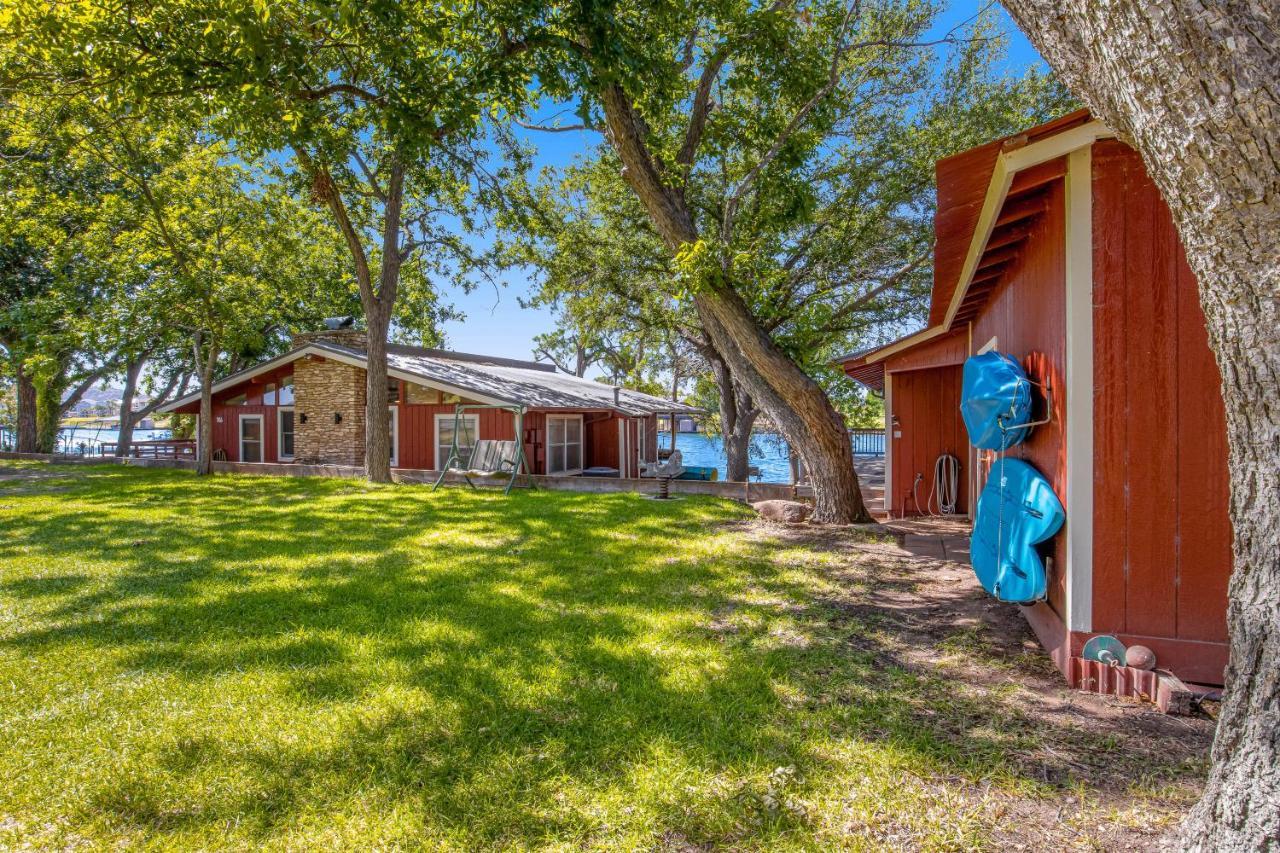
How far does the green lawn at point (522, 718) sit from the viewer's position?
7.11ft

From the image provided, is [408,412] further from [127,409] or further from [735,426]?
[127,409]

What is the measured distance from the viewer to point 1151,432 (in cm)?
317

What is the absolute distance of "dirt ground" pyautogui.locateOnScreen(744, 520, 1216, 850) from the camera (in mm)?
2131

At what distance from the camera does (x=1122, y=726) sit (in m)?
2.81

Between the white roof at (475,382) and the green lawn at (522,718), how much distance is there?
8.09 m

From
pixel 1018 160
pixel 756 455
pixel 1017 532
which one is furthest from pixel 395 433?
pixel 1018 160

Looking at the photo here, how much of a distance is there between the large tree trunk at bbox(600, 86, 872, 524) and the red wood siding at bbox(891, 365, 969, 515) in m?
1.78

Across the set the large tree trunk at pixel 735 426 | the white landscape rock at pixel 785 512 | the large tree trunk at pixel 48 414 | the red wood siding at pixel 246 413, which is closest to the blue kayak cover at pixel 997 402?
the white landscape rock at pixel 785 512

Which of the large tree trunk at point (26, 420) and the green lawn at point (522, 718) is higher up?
the large tree trunk at point (26, 420)

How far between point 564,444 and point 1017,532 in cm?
1307

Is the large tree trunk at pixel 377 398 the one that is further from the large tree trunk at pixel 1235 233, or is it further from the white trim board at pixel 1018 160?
the large tree trunk at pixel 1235 233

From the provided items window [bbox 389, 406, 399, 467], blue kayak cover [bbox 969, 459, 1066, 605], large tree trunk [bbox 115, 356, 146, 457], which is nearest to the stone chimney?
window [bbox 389, 406, 399, 467]

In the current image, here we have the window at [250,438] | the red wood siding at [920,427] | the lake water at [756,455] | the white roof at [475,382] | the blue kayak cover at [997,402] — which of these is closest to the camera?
the blue kayak cover at [997,402]

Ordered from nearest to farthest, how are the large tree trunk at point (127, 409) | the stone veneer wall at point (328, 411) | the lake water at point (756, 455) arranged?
the stone veneer wall at point (328, 411) → the large tree trunk at point (127, 409) → the lake water at point (756, 455)
